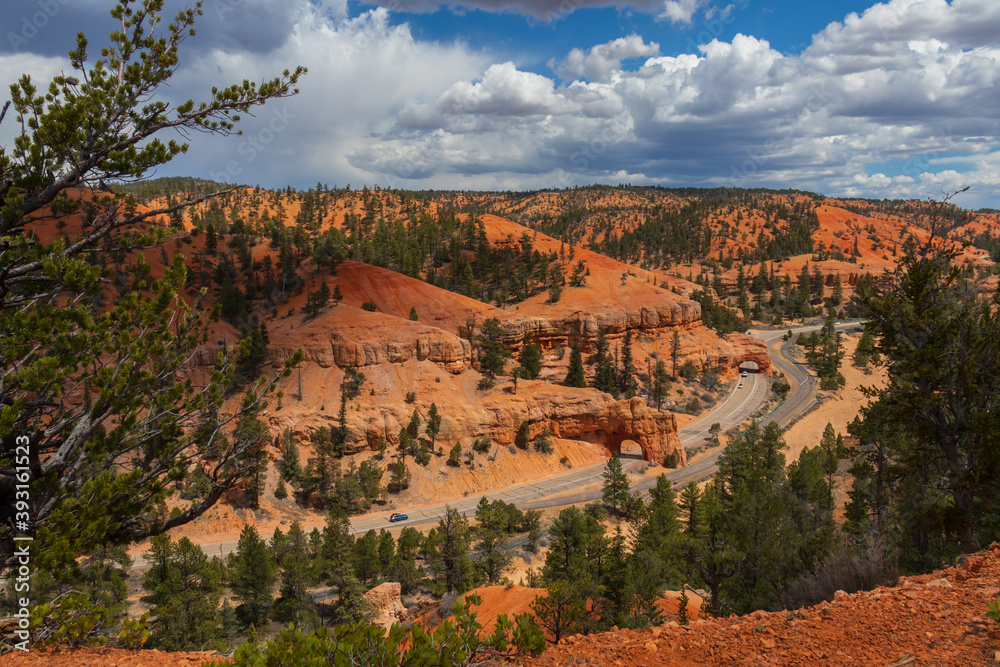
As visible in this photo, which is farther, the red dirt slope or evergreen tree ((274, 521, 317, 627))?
evergreen tree ((274, 521, 317, 627))

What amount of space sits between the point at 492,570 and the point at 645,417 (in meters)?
27.5

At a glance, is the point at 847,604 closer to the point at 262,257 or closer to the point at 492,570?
the point at 492,570

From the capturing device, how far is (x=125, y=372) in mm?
7340

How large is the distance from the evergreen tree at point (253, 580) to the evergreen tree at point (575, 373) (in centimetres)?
4367

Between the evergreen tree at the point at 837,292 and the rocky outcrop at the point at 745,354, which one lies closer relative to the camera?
the rocky outcrop at the point at 745,354

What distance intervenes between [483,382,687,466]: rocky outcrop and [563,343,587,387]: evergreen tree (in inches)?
394

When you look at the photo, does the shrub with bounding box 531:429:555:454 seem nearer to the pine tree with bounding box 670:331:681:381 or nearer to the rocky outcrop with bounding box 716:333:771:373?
the pine tree with bounding box 670:331:681:381

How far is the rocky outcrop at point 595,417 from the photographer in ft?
183

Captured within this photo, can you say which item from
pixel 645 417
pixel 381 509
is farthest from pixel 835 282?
pixel 381 509

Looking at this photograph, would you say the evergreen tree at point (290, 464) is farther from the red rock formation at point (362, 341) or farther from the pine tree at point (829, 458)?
the pine tree at point (829, 458)

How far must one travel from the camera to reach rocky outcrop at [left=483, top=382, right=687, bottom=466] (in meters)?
55.8

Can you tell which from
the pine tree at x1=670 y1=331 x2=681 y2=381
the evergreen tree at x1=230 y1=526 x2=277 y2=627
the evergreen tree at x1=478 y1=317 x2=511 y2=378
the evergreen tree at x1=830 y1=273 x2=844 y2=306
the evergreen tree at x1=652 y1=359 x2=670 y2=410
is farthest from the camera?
the evergreen tree at x1=830 y1=273 x2=844 y2=306

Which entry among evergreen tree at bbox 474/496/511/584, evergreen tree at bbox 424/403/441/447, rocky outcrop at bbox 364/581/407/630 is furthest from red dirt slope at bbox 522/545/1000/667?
evergreen tree at bbox 424/403/441/447

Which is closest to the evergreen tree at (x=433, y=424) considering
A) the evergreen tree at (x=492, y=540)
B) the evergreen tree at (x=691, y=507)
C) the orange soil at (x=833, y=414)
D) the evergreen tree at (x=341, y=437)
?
the evergreen tree at (x=341, y=437)
